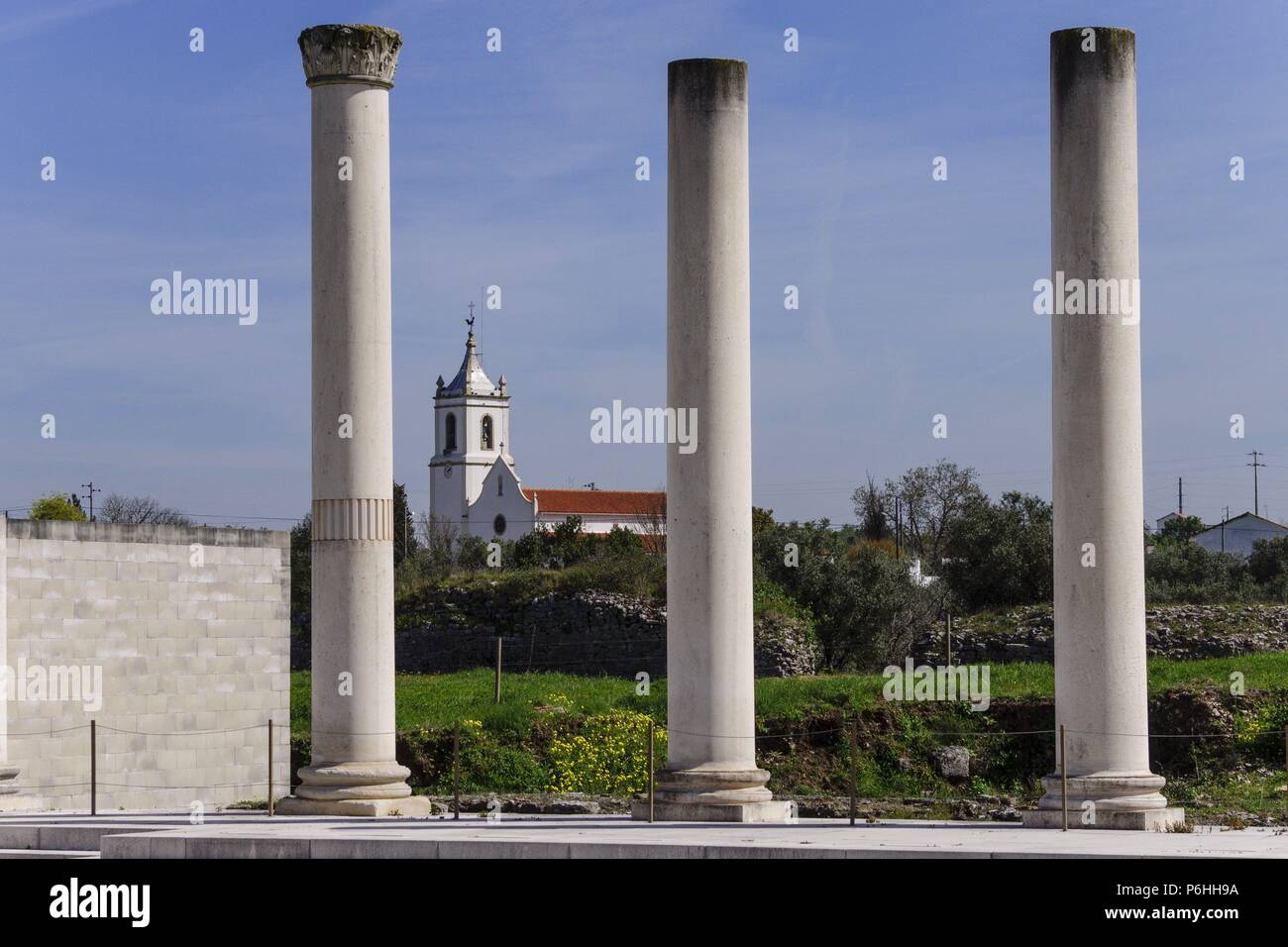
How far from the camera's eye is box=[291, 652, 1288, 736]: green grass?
139ft

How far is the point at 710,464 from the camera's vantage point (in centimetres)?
2336

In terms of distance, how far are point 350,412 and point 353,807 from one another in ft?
17.6

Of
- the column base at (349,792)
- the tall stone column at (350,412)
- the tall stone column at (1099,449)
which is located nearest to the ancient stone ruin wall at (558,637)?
the column base at (349,792)

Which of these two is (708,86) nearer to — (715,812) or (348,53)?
(348,53)

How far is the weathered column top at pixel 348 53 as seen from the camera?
23969 millimetres

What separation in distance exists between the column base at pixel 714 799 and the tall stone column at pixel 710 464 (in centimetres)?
2

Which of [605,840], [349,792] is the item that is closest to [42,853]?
[349,792]

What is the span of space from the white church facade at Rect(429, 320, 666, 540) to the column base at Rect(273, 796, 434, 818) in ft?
361

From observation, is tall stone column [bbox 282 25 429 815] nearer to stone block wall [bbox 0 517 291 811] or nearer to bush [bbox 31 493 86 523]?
stone block wall [bbox 0 517 291 811]

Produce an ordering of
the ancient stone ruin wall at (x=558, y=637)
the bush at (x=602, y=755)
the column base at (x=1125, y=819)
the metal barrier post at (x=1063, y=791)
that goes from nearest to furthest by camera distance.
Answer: the column base at (x=1125, y=819) → the metal barrier post at (x=1063, y=791) → the bush at (x=602, y=755) → the ancient stone ruin wall at (x=558, y=637)

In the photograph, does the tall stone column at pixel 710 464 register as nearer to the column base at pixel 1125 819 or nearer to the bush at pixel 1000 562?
the column base at pixel 1125 819

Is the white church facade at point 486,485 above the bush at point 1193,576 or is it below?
above

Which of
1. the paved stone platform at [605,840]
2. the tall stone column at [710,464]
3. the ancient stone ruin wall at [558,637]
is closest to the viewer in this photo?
the paved stone platform at [605,840]
